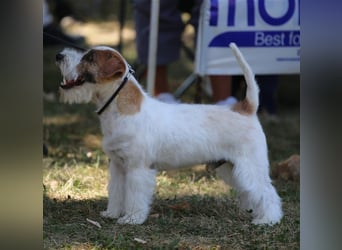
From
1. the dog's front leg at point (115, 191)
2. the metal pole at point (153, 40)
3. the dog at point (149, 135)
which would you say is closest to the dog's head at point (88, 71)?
the dog at point (149, 135)

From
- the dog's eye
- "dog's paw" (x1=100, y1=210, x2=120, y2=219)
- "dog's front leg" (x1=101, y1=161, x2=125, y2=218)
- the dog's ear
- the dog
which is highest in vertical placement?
the dog's eye

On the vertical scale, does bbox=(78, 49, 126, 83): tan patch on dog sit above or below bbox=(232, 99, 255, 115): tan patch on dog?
above

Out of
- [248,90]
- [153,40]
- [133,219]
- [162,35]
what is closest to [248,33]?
[153,40]

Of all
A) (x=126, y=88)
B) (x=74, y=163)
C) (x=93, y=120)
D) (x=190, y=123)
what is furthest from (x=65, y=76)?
(x=93, y=120)

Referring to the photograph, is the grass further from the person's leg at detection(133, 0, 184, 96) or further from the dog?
the person's leg at detection(133, 0, 184, 96)

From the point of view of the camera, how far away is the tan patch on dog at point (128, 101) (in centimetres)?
391

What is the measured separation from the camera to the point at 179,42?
6.70m

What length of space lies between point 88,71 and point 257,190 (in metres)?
1.16

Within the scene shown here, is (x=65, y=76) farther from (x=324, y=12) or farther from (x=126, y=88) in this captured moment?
(x=324, y=12)

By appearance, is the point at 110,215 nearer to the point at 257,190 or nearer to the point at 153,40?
the point at 257,190

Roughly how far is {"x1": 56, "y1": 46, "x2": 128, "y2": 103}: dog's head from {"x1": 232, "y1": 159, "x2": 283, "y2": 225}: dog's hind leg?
86 cm

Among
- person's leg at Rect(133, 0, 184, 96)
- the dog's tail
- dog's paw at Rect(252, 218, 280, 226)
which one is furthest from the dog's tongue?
person's leg at Rect(133, 0, 184, 96)

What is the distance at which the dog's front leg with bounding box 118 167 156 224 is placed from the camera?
387 centimetres

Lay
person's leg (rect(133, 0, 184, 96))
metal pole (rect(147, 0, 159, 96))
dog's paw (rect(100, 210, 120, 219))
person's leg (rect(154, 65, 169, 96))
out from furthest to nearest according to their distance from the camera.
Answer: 1. person's leg (rect(154, 65, 169, 96))
2. person's leg (rect(133, 0, 184, 96))
3. metal pole (rect(147, 0, 159, 96))
4. dog's paw (rect(100, 210, 120, 219))
